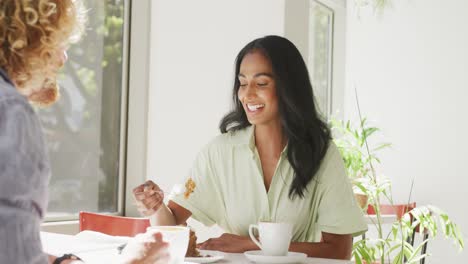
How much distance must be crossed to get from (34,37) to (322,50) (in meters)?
4.92

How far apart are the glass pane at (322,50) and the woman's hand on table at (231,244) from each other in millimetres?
3602

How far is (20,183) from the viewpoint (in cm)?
62

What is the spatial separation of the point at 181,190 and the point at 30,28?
1.41 m

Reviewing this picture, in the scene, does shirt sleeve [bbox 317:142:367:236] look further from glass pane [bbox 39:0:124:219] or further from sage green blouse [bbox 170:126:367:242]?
glass pane [bbox 39:0:124:219]

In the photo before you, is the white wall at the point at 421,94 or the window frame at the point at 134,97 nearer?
the window frame at the point at 134,97

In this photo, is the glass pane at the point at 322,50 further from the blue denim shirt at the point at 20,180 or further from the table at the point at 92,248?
the blue denim shirt at the point at 20,180

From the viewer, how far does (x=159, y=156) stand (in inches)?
127

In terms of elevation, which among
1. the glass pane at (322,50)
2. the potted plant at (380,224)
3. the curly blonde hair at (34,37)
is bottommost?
the potted plant at (380,224)

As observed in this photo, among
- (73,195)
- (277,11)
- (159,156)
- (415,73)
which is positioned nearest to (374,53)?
(415,73)

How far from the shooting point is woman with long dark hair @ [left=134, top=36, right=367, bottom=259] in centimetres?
195

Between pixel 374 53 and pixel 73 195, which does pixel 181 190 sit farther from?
pixel 374 53

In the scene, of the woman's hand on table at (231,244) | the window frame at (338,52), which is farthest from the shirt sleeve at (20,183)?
the window frame at (338,52)

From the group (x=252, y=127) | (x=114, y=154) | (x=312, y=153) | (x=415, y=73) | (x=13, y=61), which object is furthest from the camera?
(x=415, y=73)

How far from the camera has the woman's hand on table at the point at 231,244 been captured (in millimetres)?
1772
